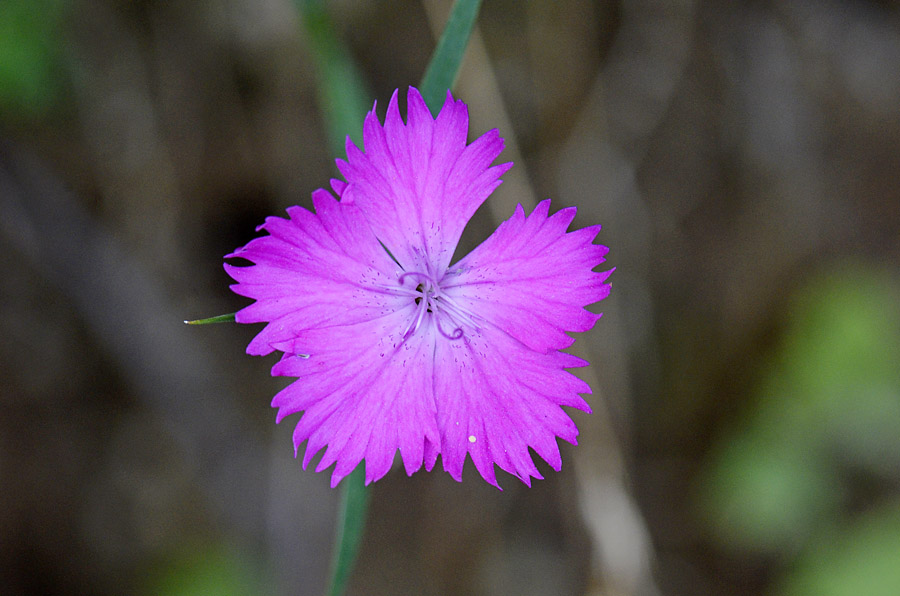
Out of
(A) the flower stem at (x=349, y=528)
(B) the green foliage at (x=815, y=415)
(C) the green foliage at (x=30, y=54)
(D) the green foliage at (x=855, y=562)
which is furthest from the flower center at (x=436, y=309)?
(D) the green foliage at (x=855, y=562)

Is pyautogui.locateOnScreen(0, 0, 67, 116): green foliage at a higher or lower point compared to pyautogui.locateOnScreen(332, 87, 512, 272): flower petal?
higher

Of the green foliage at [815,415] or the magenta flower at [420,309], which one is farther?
the green foliage at [815,415]

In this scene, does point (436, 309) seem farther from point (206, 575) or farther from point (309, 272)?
point (206, 575)

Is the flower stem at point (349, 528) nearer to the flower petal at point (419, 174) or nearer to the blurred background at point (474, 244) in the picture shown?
the flower petal at point (419, 174)

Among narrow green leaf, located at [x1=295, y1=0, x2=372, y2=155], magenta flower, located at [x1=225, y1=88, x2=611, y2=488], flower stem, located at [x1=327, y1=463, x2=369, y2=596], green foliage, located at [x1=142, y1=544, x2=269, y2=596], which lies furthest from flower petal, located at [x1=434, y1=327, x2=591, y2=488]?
green foliage, located at [x1=142, y1=544, x2=269, y2=596]

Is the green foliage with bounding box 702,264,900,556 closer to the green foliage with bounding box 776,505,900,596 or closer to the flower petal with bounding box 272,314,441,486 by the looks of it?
the green foliage with bounding box 776,505,900,596

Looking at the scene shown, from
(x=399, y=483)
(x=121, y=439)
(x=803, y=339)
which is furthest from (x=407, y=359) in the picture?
(x=803, y=339)

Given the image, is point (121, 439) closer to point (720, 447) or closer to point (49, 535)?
point (49, 535)
